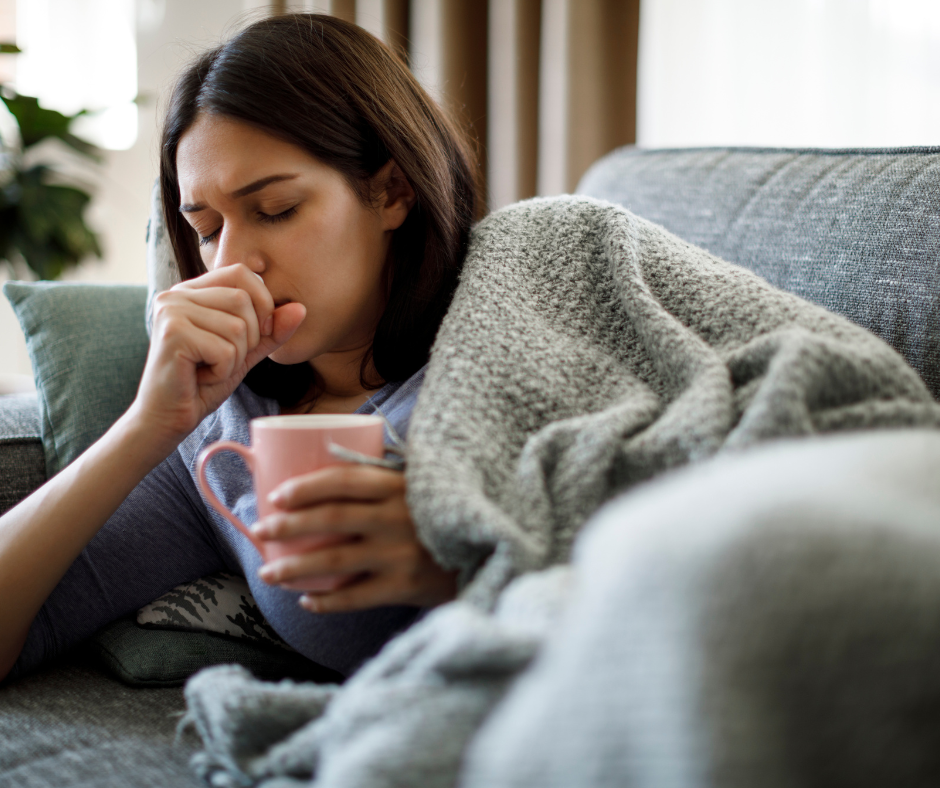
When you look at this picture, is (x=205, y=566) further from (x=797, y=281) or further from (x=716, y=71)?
(x=716, y=71)

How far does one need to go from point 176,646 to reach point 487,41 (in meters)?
1.73

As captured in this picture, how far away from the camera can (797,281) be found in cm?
84

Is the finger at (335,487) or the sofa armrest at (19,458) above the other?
the finger at (335,487)

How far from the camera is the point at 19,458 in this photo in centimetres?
92

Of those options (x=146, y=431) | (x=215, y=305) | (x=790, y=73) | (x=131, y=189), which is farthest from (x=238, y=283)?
(x=131, y=189)

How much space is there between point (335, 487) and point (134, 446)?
0.30m

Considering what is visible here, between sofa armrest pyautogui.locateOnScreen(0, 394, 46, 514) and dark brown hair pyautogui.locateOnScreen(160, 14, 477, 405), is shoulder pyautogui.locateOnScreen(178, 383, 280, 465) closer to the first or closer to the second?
dark brown hair pyautogui.locateOnScreen(160, 14, 477, 405)

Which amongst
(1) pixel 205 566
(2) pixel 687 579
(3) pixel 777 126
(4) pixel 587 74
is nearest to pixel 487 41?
(4) pixel 587 74

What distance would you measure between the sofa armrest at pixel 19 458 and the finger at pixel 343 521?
1.82 ft

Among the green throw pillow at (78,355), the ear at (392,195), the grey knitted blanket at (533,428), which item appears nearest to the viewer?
the grey knitted blanket at (533,428)

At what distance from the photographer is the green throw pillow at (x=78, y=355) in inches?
37.6

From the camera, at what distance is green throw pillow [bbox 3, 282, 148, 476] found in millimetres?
954

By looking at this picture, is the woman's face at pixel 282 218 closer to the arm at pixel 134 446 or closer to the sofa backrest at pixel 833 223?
the arm at pixel 134 446

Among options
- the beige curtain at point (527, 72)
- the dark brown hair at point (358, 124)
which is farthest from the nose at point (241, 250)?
the beige curtain at point (527, 72)
